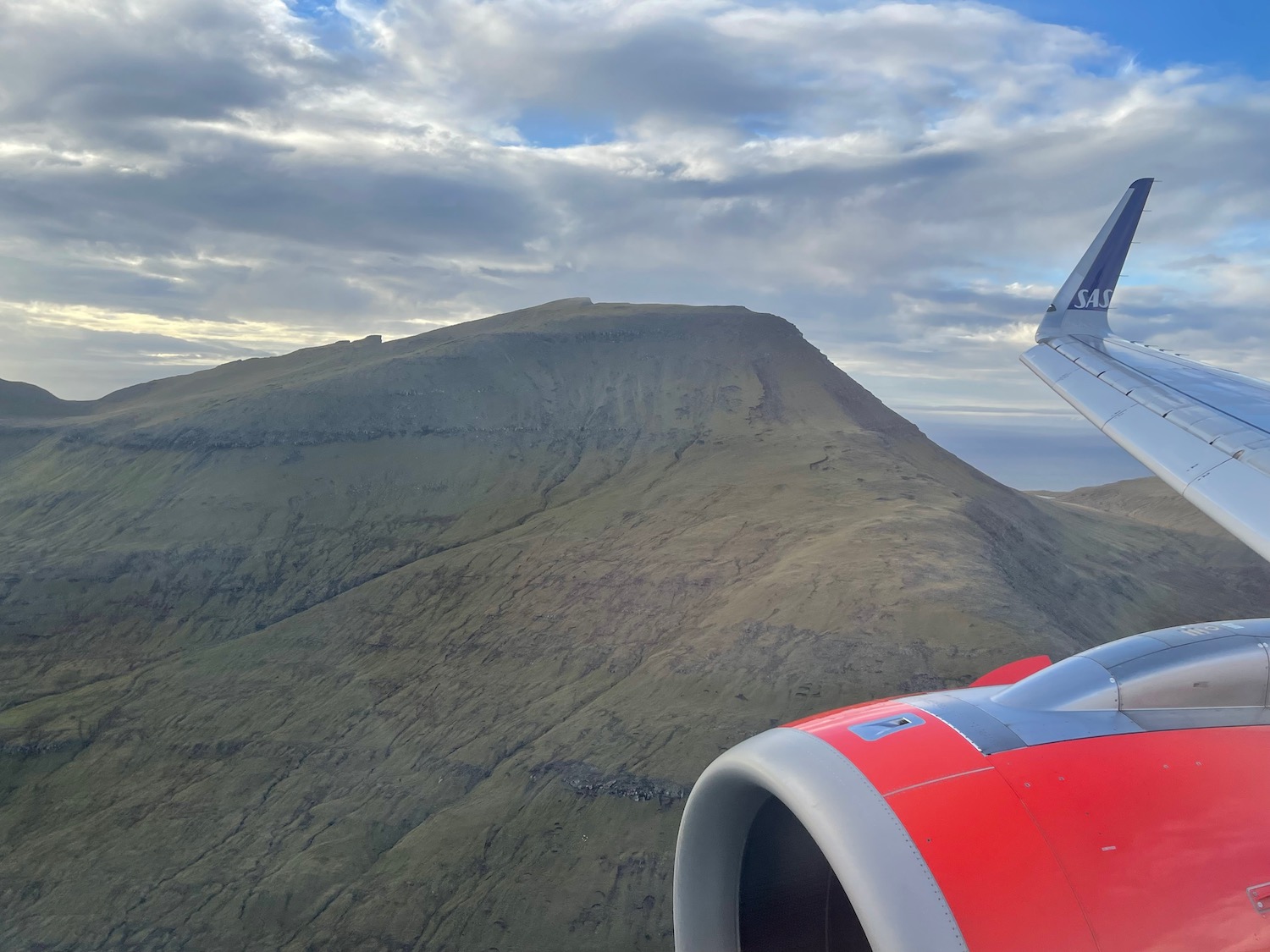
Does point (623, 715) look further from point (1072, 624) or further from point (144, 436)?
point (144, 436)

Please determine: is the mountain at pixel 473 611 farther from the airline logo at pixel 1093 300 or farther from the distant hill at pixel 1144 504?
the airline logo at pixel 1093 300

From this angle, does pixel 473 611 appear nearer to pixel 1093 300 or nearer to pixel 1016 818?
pixel 1093 300

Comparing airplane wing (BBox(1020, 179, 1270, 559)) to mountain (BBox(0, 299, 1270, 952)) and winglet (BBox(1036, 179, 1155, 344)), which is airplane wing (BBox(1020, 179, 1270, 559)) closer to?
winglet (BBox(1036, 179, 1155, 344))

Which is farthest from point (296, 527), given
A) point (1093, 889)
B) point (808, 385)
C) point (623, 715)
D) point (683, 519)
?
point (1093, 889)

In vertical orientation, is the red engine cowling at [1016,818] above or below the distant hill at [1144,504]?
above

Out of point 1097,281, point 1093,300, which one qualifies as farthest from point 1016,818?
point 1093,300

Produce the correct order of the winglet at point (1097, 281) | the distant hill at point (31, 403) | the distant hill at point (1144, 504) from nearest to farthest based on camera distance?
the winglet at point (1097, 281) → the distant hill at point (1144, 504) → the distant hill at point (31, 403)

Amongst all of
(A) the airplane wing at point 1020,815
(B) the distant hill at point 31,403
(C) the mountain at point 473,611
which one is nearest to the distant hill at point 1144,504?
(C) the mountain at point 473,611
